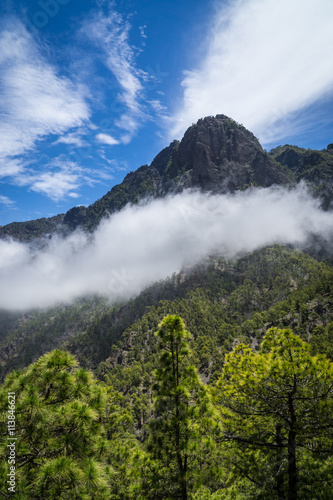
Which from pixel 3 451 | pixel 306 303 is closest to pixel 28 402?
pixel 3 451

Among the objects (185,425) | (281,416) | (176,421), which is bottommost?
(185,425)

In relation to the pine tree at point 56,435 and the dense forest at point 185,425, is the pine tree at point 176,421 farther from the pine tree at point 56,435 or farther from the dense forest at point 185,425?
the pine tree at point 56,435

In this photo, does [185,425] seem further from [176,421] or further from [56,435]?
[56,435]

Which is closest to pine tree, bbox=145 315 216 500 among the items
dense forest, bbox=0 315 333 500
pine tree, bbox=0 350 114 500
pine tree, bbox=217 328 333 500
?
dense forest, bbox=0 315 333 500

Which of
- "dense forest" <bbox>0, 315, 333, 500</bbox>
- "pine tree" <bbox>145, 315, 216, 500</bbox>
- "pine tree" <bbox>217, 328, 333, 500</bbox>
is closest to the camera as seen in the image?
"dense forest" <bbox>0, 315, 333, 500</bbox>

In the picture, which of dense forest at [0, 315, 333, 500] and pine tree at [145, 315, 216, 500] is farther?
pine tree at [145, 315, 216, 500]

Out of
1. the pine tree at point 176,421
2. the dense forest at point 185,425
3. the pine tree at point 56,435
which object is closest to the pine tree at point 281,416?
the dense forest at point 185,425

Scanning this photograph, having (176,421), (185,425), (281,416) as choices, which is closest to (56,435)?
(176,421)

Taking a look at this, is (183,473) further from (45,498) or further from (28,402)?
(28,402)

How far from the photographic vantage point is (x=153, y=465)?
34.0 ft

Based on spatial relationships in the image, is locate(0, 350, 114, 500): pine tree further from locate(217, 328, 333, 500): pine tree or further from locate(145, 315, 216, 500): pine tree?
locate(217, 328, 333, 500): pine tree

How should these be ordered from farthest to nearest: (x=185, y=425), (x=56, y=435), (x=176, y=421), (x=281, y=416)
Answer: (x=176, y=421) → (x=185, y=425) → (x=281, y=416) → (x=56, y=435)

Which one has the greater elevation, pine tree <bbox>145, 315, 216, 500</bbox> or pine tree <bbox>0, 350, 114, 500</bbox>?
pine tree <bbox>0, 350, 114, 500</bbox>

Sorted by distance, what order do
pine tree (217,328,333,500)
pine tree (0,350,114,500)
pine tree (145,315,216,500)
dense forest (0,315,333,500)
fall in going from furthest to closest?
pine tree (145,315,216,500)
pine tree (217,328,333,500)
dense forest (0,315,333,500)
pine tree (0,350,114,500)
